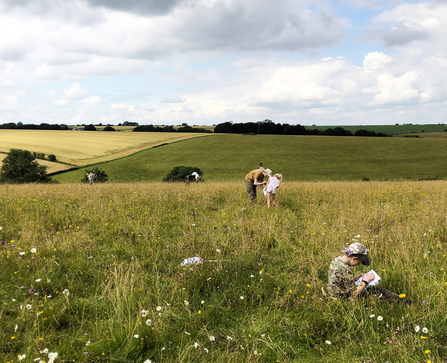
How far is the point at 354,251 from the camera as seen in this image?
3975 mm

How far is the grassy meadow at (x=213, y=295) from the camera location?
9.99ft

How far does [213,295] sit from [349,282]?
1.89 meters

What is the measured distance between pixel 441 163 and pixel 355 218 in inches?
2348

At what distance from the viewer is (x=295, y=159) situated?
197 ft

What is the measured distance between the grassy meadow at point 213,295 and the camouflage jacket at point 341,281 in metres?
0.17

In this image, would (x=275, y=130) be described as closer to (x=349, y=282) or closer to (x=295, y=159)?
(x=295, y=159)

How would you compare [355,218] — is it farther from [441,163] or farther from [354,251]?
[441,163]

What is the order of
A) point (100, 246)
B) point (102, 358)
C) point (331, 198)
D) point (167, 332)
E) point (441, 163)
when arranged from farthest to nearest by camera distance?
point (441, 163) → point (331, 198) → point (100, 246) → point (167, 332) → point (102, 358)

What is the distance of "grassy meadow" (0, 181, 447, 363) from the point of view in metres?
3.04

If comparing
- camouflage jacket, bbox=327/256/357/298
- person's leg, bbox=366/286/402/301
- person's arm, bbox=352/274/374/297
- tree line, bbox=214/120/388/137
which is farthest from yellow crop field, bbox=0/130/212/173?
person's leg, bbox=366/286/402/301

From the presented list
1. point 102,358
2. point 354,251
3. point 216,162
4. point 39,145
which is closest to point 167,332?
point 102,358

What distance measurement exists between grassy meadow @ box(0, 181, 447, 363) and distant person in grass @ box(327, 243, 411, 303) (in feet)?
0.50

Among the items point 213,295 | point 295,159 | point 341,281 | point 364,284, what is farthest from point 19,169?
point 295,159

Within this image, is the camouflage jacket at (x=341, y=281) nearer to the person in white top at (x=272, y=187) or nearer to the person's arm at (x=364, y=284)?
the person's arm at (x=364, y=284)
